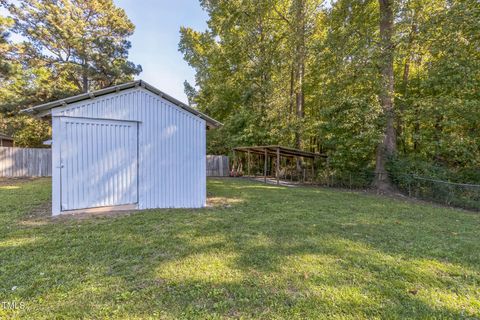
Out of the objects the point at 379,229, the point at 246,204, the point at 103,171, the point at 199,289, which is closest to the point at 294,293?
the point at 199,289

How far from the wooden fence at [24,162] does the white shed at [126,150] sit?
11.8 meters

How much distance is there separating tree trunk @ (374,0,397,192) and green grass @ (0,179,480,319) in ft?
18.1

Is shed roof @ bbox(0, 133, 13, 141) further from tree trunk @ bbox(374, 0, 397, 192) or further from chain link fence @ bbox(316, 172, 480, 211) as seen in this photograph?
tree trunk @ bbox(374, 0, 397, 192)

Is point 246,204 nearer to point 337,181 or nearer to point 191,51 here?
point 337,181

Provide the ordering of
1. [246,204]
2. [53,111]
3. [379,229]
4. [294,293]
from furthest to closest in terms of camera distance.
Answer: [246,204] < [53,111] < [379,229] < [294,293]

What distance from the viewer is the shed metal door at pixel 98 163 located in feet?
17.5

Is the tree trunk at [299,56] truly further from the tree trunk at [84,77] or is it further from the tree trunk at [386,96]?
the tree trunk at [84,77]

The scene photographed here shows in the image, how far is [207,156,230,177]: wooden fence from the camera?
18.7m

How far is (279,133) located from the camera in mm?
16453

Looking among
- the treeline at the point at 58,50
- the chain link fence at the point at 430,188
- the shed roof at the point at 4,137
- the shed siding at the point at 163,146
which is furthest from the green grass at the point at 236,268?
the shed roof at the point at 4,137

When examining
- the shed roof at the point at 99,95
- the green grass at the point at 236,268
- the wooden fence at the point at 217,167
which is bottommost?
the green grass at the point at 236,268

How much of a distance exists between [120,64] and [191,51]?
24.6 feet

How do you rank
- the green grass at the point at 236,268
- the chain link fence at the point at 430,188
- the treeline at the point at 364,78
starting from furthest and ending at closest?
the treeline at the point at 364,78
the chain link fence at the point at 430,188
the green grass at the point at 236,268

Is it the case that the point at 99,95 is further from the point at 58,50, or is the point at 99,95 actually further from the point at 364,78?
the point at 58,50
